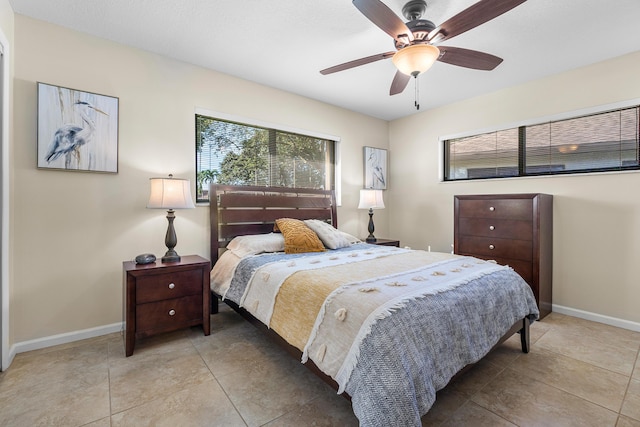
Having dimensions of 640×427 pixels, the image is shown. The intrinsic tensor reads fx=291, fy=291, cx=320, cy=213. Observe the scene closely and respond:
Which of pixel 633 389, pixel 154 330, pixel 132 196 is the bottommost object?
pixel 633 389

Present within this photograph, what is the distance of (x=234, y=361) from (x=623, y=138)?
4.13 m

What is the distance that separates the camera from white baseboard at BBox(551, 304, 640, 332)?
8.97ft

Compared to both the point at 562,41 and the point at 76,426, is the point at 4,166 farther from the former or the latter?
the point at 562,41

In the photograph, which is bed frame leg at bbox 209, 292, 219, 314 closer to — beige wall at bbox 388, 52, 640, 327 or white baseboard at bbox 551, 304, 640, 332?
beige wall at bbox 388, 52, 640, 327

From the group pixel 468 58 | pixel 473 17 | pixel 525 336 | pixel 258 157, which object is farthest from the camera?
pixel 258 157

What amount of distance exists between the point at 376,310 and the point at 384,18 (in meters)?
1.65

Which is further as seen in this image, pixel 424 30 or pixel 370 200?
pixel 370 200

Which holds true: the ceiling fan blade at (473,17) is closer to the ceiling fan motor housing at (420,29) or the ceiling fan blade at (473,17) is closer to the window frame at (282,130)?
the ceiling fan motor housing at (420,29)

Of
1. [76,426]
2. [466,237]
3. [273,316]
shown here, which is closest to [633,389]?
[466,237]

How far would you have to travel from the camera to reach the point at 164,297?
7.64 feet

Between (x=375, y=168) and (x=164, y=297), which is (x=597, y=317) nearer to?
(x=375, y=168)

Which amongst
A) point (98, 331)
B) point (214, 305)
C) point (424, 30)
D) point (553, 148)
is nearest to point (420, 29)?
point (424, 30)

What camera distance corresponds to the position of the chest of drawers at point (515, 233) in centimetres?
293

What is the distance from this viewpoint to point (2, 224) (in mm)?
1983
